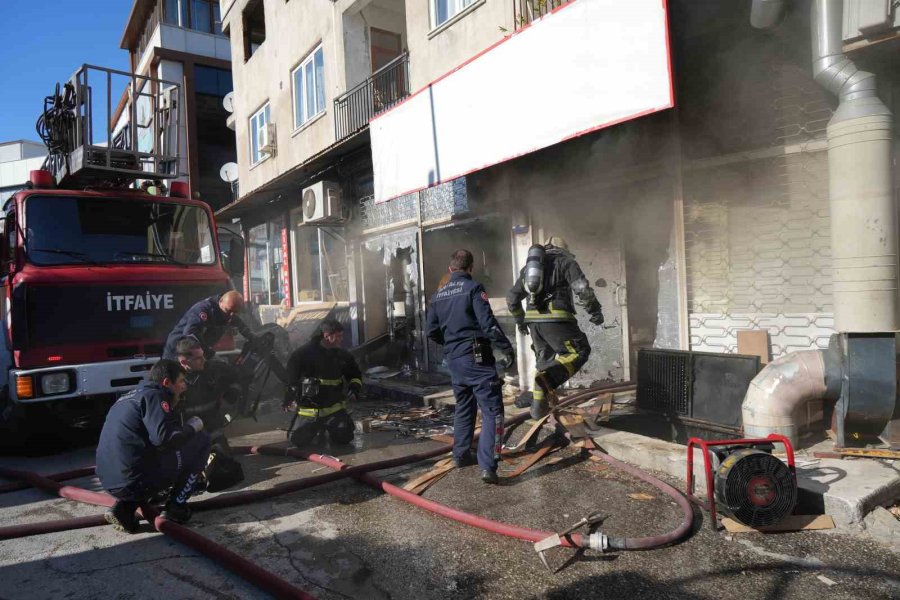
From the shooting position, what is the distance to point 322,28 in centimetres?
1191

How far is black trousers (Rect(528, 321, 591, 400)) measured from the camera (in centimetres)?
543

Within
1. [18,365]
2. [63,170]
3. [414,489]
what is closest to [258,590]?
[414,489]

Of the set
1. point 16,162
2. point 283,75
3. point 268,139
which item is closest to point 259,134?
point 268,139

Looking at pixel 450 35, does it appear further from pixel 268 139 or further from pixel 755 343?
pixel 268 139

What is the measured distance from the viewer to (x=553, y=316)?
5.53 meters

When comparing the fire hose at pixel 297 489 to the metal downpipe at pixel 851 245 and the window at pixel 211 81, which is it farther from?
the window at pixel 211 81

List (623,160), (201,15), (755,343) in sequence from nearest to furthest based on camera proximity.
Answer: (755,343)
(623,160)
(201,15)

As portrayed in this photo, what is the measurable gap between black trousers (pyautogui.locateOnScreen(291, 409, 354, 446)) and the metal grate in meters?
3.00

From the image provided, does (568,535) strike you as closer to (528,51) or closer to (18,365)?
(528,51)

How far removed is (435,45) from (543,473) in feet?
23.3

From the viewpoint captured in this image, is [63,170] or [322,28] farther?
[322,28]

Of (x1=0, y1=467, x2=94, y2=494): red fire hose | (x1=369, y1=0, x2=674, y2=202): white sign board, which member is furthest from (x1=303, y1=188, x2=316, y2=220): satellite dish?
(x1=0, y1=467, x2=94, y2=494): red fire hose

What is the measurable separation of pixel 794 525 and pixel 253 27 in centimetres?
1818

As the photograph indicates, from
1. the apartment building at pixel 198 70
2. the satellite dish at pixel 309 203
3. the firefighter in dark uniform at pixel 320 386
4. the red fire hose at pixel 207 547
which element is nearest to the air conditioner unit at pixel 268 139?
the satellite dish at pixel 309 203
